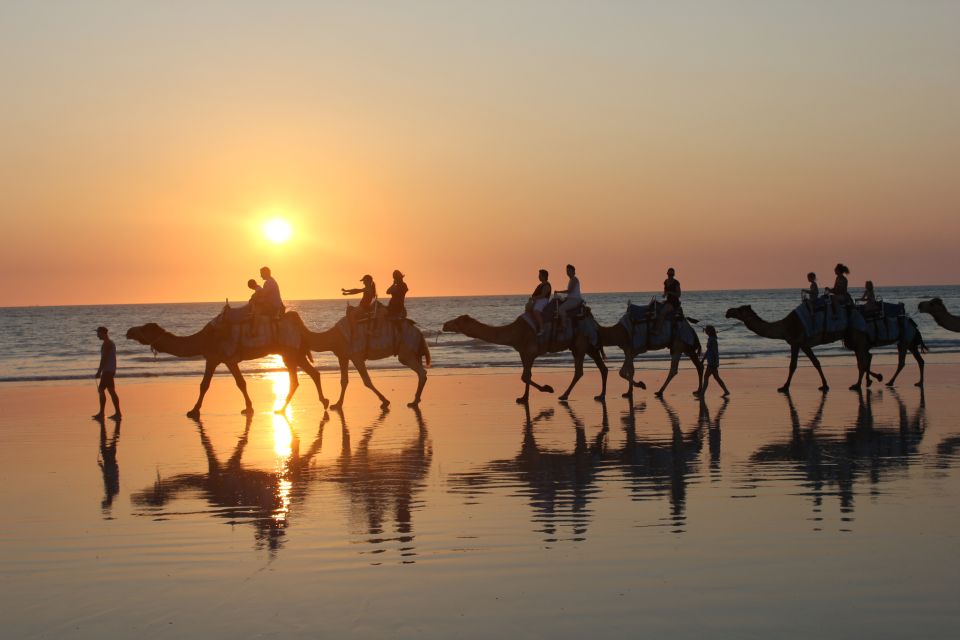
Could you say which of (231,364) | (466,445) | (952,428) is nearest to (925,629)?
(466,445)

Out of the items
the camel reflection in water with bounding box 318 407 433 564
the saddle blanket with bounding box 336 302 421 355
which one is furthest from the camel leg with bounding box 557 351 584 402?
the camel reflection in water with bounding box 318 407 433 564

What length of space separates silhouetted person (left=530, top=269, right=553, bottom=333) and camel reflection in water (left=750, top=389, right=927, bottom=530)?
5564mm

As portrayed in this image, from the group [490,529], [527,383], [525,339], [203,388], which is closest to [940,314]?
[525,339]

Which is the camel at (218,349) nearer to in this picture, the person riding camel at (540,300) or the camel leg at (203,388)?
the camel leg at (203,388)

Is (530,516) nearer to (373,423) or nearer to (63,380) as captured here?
(373,423)

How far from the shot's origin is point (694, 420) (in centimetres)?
1745

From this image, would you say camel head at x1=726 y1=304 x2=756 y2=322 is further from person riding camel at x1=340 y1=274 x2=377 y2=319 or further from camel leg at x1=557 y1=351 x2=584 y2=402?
person riding camel at x1=340 y1=274 x2=377 y2=319

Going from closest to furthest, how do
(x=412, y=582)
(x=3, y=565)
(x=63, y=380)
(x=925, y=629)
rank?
(x=925, y=629), (x=412, y=582), (x=3, y=565), (x=63, y=380)

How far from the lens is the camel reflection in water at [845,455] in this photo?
11.0 meters

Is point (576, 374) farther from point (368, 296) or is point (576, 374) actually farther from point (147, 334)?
point (147, 334)

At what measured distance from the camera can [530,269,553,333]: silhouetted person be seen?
69.9 ft

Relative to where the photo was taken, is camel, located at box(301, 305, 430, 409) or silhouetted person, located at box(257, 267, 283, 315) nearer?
silhouetted person, located at box(257, 267, 283, 315)

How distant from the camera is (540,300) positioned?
70.3 ft

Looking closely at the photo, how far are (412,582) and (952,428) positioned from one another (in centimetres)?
1087
